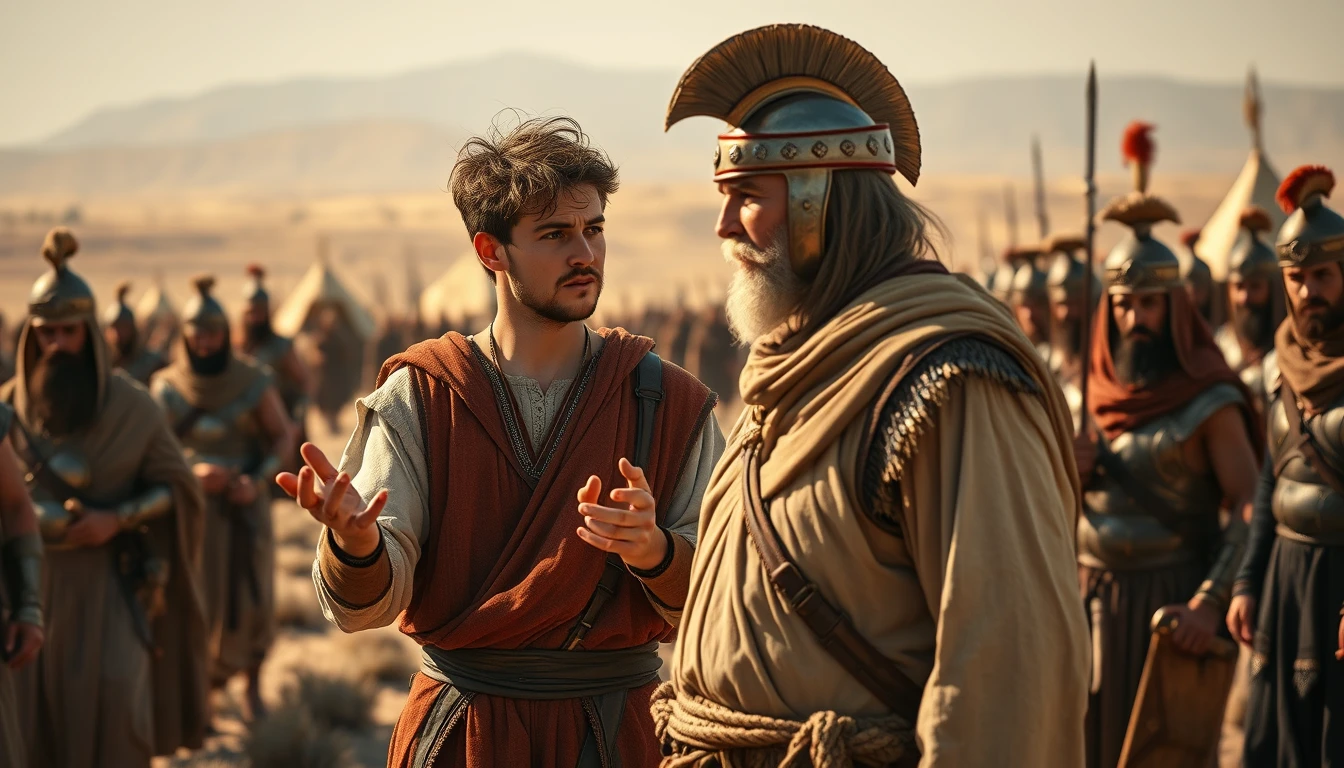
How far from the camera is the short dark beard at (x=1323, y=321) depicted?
16.8 feet

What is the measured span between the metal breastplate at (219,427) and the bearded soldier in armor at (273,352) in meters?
1.55

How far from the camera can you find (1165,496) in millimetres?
5938

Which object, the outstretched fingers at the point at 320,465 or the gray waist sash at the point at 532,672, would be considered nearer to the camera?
the outstretched fingers at the point at 320,465

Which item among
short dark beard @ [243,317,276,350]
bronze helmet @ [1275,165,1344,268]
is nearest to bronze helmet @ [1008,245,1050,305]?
bronze helmet @ [1275,165,1344,268]

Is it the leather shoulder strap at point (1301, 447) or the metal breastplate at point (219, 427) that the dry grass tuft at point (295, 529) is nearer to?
the metal breastplate at point (219, 427)

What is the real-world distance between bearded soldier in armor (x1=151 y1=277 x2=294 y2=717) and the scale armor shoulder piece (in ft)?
22.1

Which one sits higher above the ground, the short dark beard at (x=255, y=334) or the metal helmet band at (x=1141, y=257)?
the metal helmet band at (x=1141, y=257)

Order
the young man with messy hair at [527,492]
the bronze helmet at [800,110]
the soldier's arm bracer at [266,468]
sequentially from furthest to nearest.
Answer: the soldier's arm bracer at [266,468], the young man with messy hair at [527,492], the bronze helmet at [800,110]

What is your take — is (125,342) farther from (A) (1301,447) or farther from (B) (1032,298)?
(A) (1301,447)

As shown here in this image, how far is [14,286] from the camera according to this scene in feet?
244

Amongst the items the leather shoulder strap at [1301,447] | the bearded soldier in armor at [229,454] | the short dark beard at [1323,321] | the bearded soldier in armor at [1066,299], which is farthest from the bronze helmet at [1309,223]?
the bearded soldier in armor at [229,454]

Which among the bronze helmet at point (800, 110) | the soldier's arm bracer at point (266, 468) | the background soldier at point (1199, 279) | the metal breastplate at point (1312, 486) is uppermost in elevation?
the bronze helmet at point (800, 110)

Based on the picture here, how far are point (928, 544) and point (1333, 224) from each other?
10.4ft

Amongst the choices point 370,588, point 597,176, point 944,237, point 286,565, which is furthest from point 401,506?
point 286,565
